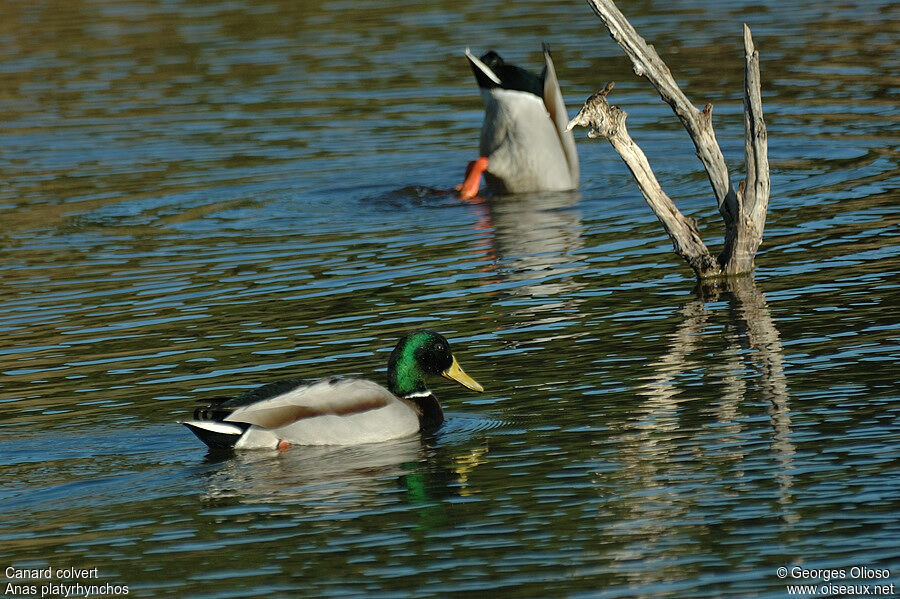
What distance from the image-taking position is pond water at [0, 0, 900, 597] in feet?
26.9

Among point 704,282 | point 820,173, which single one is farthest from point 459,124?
point 704,282

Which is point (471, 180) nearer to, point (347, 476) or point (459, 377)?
point (459, 377)

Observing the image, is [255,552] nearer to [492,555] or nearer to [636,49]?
[492,555]

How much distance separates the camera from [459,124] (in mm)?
22047

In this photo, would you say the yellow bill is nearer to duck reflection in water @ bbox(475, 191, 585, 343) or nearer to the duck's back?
the duck's back

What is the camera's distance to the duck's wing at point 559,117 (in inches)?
731

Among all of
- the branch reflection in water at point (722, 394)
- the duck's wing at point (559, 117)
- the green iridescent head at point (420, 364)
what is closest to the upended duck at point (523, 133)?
the duck's wing at point (559, 117)

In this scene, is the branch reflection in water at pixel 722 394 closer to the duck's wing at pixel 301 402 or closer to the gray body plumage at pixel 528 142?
the duck's wing at pixel 301 402

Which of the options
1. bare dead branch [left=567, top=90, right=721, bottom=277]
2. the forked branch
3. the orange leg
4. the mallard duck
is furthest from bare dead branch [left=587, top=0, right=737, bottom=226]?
the orange leg

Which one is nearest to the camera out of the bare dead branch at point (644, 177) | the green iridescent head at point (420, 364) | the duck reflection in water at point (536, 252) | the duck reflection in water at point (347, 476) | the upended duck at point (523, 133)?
the duck reflection in water at point (347, 476)

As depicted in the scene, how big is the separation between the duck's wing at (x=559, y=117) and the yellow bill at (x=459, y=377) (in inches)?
322

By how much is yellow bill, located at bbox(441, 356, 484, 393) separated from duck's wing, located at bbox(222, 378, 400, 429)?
28.0 inches

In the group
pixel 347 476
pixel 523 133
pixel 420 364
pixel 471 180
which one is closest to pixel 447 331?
pixel 420 364

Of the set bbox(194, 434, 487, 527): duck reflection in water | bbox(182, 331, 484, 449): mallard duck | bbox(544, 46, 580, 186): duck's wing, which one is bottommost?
bbox(194, 434, 487, 527): duck reflection in water
